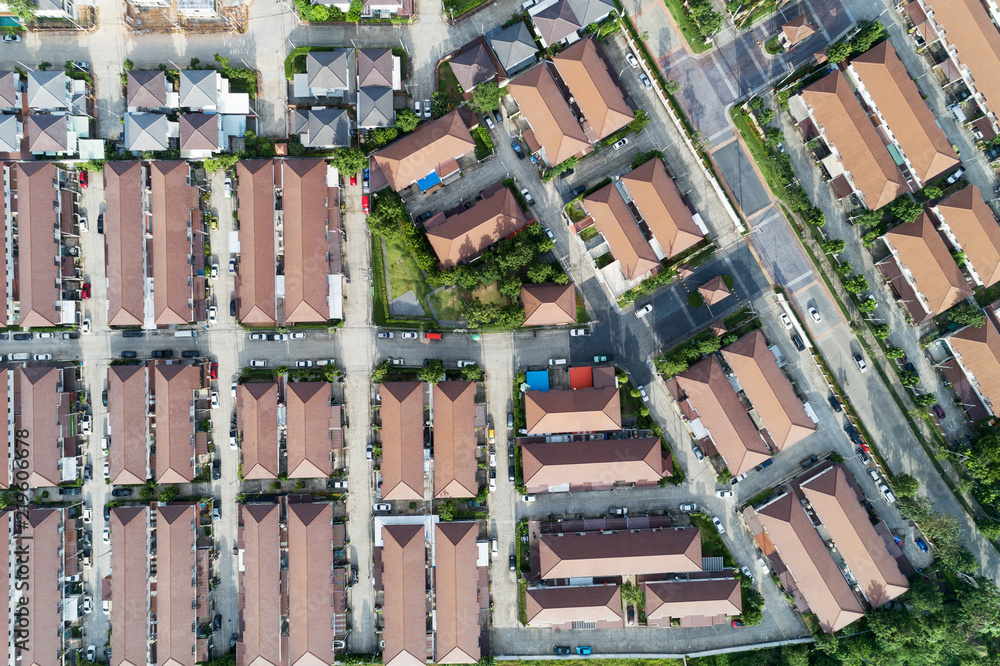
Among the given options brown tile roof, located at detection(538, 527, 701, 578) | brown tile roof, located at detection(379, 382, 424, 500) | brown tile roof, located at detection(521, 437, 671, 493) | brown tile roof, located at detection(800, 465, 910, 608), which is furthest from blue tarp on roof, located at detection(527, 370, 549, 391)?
brown tile roof, located at detection(800, 465, 910, 608)

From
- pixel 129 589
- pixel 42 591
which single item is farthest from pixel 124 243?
pixel 42 591

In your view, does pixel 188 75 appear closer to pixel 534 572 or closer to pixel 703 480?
pixel 534 572

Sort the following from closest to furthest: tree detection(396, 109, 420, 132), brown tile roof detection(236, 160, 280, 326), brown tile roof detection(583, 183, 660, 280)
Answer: brown tile roof detection(583, 183, 660, 280) → tree detection(396, 109, 420, 132) → brown tile roof detection(236, 160, 280, 326)

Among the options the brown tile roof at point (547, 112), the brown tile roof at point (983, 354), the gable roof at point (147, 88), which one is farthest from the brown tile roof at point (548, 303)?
the gable roof at point (147, 88)

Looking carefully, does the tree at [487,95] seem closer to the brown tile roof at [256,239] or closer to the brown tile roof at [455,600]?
the brown tile roof at [256,239]

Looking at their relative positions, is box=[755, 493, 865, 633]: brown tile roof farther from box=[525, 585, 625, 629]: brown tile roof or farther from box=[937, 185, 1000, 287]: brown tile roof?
box=[937, 185, 1000, 287]: brown tile roof

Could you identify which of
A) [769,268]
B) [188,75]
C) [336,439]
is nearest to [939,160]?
[769,268]

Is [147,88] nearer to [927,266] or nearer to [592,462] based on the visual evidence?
[592,462]
